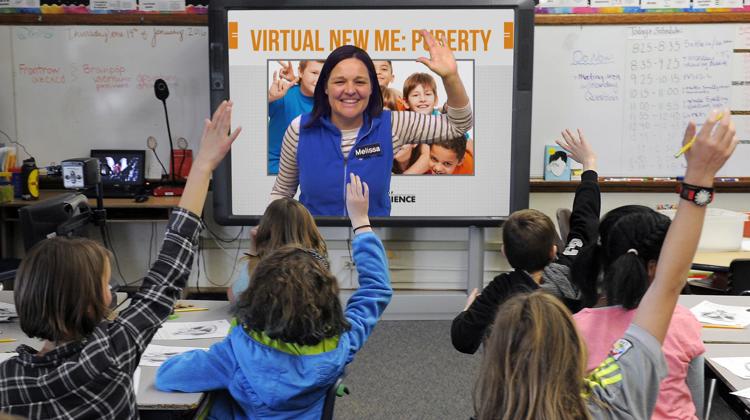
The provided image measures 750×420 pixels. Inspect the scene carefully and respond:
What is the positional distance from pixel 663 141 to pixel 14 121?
169 inches

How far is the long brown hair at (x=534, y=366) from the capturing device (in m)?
1.21

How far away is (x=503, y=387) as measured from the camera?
1.24m

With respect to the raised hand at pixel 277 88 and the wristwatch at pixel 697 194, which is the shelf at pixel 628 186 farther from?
the wristwatch at pixel 697 194

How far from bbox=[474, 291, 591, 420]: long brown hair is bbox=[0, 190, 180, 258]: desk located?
3791mm

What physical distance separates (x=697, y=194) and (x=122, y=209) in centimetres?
428

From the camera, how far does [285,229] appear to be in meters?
2.69

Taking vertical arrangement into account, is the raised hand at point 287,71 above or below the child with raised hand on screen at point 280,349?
above

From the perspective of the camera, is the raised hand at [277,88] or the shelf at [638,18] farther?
the shelf at [638,18]

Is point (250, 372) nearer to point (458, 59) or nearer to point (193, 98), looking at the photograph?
point (458, 59)

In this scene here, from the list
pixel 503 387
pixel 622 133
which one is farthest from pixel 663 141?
pixel 503 387

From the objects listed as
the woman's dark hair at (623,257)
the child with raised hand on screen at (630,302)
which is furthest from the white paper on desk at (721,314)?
the woman's dark hair at (623,257)

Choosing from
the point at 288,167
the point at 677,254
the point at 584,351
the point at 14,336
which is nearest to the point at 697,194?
the point at 677,254

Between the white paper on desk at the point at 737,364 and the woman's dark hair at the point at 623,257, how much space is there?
0.63 m

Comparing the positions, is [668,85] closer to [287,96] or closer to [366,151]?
[366,151]
